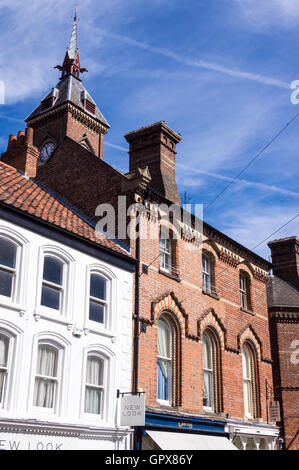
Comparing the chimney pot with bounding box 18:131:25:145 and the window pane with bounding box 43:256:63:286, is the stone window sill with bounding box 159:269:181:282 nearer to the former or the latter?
the window pane with bounding box 43:256:63:286

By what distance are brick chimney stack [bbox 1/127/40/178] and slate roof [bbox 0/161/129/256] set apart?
41 cm

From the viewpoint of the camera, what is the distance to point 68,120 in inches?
1861

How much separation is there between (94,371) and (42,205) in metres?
5.18

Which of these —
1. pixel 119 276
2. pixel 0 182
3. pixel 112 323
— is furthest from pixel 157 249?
pixel 0 182

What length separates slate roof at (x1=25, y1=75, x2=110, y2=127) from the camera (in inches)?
1932

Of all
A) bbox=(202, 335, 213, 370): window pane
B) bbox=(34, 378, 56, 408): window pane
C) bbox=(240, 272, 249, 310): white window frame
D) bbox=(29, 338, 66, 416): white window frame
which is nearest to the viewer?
bbox=(29, 338, 66, 416): white window frame

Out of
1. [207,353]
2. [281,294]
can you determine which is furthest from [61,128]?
[207,353]

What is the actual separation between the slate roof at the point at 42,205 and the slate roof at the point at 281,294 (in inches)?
481

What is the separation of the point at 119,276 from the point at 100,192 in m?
3.75

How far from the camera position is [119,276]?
53.5 ft

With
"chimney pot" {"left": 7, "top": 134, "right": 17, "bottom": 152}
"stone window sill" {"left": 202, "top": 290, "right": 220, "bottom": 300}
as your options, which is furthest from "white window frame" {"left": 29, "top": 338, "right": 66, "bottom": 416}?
"chimney pot" {"left": 7, "top": 134, "right": 17, "bottom": 152}

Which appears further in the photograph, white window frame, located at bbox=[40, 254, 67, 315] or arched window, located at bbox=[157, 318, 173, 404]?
arched window, located at bbox=[157, 318, 173, 404]

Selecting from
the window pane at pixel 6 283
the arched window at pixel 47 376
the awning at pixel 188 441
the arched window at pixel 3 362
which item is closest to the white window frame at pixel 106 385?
the arched window at pixel 47 376

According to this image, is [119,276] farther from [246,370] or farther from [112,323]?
[246,370]
